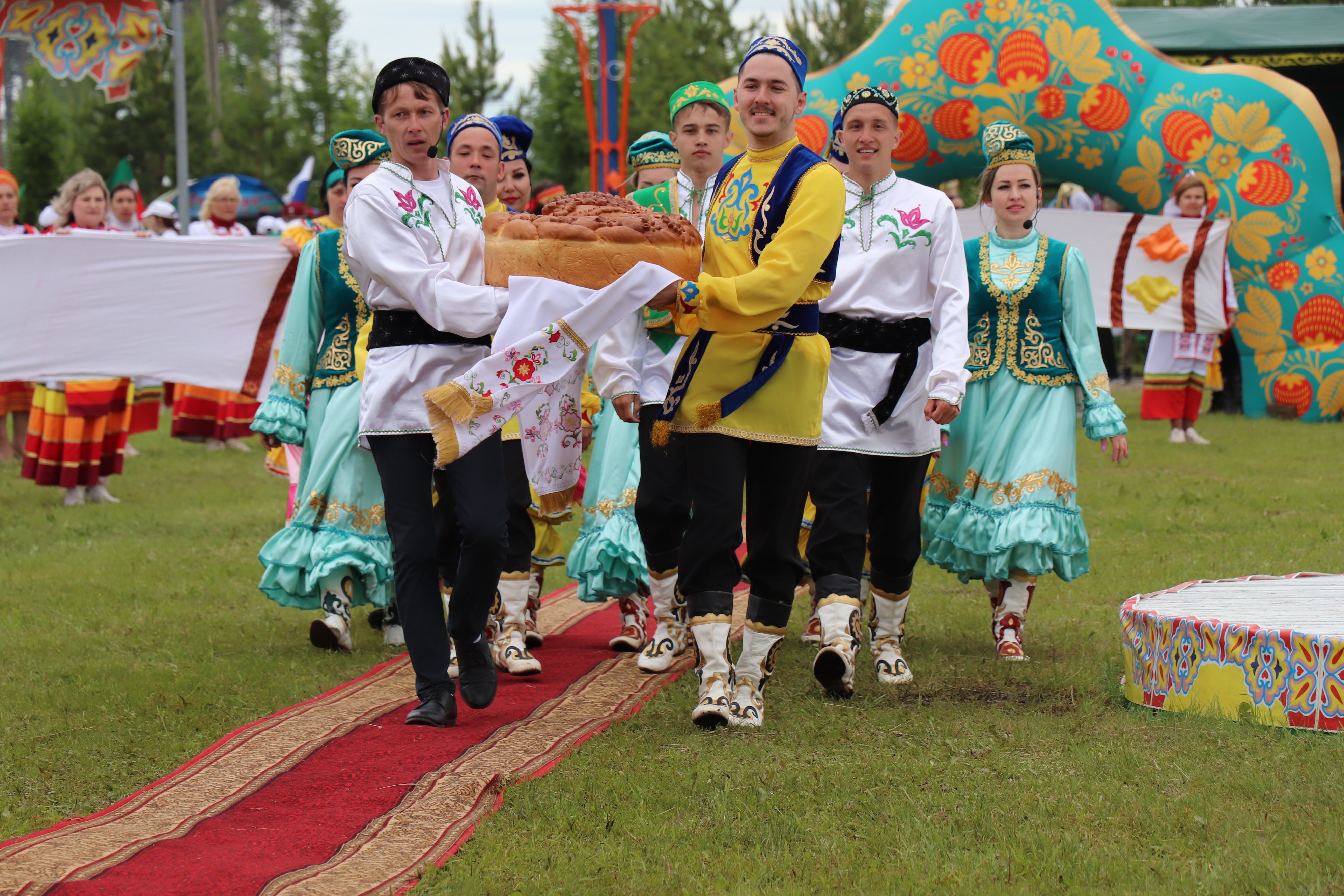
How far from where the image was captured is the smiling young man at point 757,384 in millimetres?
4094

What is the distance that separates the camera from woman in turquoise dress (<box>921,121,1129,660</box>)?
5430 mm

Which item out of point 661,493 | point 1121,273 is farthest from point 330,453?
point 1121,273

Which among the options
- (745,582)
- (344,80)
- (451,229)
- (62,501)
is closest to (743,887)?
(451,229)

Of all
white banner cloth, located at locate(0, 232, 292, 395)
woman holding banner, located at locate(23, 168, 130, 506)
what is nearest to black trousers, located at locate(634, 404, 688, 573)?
white banner cloth, located at locate(0, 232, 292, 395)

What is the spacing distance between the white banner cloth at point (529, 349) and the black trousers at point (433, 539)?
1.19 feet

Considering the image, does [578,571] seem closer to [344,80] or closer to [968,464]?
[968,464]

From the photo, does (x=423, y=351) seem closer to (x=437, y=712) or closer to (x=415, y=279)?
(x=415, y=279)

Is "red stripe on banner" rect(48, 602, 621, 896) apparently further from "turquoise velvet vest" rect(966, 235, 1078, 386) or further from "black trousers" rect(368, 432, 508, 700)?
"turquoise velvet vest" rect(966, 235, 1078, 386)

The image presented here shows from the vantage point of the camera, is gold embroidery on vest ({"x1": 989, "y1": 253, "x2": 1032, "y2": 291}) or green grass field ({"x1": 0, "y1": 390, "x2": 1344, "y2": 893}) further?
gold embroidery on vest ({"x1": 989, "y1": 253, "x2": 1032, "y2": 291})

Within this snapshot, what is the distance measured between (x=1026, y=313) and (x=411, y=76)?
2488 millimetres

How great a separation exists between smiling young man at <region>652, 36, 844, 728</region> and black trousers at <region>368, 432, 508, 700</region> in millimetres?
551

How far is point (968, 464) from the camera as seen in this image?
18.6 ft

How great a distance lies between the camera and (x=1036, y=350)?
554 centimetres

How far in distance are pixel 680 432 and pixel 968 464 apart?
69.6 inches
